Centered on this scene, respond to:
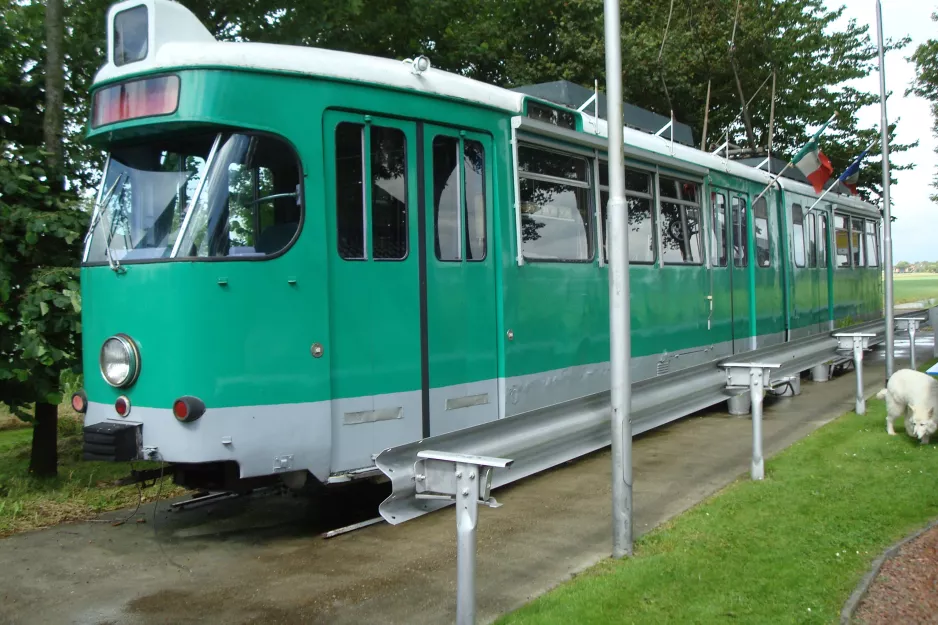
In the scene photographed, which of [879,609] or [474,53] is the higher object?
[474,53]

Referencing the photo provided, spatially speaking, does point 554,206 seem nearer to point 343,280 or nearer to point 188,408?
point 343,280

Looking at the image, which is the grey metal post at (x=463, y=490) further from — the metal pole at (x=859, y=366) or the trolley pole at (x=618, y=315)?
the metal pole at (x=859, y=366)

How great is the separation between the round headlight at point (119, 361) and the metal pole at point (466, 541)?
2.71m

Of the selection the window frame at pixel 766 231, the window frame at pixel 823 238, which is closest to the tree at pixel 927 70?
the window frame at pixel 823 238

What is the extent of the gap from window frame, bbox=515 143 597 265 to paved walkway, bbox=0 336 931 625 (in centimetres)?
208

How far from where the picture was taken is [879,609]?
464cm

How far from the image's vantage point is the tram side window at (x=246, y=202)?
567 centimetres

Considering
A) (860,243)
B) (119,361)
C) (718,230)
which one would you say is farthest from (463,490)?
(860,243)

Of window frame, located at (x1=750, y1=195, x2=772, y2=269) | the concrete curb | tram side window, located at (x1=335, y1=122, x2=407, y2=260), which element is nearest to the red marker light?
tram side window, located at (x1=335, y1=122, x2=407, y2=260)

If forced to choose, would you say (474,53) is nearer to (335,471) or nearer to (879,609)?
(335,471)

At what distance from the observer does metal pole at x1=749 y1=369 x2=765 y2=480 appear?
24.0 ft

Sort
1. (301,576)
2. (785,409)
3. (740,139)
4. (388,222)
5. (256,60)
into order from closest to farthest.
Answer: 1. (301,576)
2. (256,60)
3. (388,222)
4. (785,409)
5. (740,139)

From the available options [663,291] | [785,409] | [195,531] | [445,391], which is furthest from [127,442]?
[785,409]

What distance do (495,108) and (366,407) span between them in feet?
9.30
